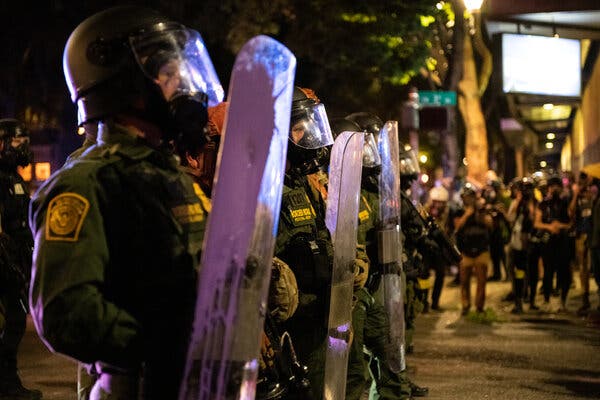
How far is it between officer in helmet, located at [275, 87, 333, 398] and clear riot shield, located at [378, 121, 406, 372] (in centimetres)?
82

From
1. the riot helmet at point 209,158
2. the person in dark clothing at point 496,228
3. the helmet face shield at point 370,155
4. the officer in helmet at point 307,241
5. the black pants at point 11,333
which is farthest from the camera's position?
the person in dark clothing at point 496,228

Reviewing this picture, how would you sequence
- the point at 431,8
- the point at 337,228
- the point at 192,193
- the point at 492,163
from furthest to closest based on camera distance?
the point at 492,163
the point at 431,8
the point at 337,228
the point at 192,193

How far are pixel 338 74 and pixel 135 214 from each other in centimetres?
2112

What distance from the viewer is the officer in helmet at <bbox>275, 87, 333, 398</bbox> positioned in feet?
15.6

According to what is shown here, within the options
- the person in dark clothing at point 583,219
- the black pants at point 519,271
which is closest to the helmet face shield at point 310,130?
the person in dark clothing at point 583,219

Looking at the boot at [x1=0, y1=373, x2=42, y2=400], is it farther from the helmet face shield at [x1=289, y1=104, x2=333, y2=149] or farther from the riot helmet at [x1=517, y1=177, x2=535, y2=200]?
the riot helmet at [x1=517, y1=177, x2=535, y2=200]

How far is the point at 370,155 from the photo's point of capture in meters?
6.47

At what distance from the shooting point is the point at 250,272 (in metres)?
2.48

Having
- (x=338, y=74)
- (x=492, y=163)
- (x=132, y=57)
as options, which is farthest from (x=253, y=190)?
(x=492, y=163)

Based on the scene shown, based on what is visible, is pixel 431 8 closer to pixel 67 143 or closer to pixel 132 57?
pixel 67 143

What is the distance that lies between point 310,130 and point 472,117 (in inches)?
847

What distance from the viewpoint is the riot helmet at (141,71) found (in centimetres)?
276

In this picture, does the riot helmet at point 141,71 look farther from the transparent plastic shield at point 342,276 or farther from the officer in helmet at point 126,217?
the transparent plastic shield at point 342,276

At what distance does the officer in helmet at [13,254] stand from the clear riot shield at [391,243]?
9.46 ft
